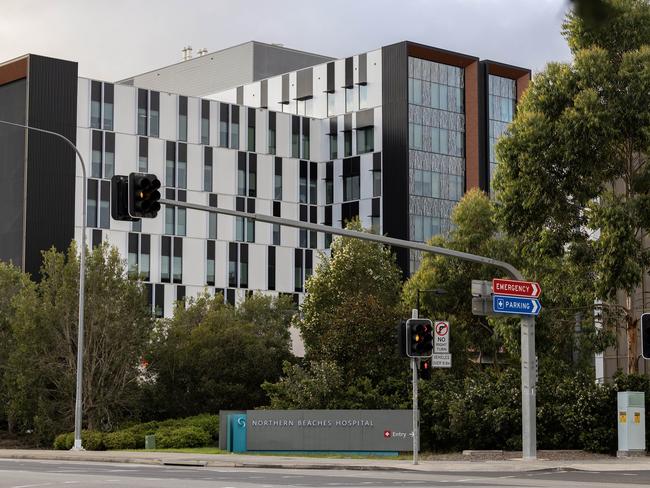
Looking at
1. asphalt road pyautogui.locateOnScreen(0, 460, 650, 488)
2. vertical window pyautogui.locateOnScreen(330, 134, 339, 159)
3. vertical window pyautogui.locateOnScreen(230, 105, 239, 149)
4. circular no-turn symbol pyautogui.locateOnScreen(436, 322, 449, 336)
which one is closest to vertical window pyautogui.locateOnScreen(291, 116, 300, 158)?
vertical window pyautogui.locateOnScreen(330, 134, 339, 159)

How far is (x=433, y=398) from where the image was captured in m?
36.2

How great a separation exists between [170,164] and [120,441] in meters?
41.2

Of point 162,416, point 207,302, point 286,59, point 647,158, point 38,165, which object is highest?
point 286,59

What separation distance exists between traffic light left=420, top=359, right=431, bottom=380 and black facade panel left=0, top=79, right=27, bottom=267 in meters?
48.2

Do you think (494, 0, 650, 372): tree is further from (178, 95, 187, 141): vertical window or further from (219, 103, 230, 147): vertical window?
(219, 103, 230, 147): vertical window

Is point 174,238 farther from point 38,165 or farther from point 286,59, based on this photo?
point 286,59

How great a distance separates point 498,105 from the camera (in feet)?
297

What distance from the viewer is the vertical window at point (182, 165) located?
8106cm

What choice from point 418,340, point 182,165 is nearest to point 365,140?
point 182,165

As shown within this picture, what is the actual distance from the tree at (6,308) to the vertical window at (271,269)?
1243 inches

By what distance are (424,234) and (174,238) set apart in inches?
764

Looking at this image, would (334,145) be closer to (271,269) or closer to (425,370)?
(271,269)

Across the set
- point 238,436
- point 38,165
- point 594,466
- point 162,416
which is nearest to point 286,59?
point 38,165

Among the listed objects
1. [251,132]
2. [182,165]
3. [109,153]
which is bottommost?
[182,165]
